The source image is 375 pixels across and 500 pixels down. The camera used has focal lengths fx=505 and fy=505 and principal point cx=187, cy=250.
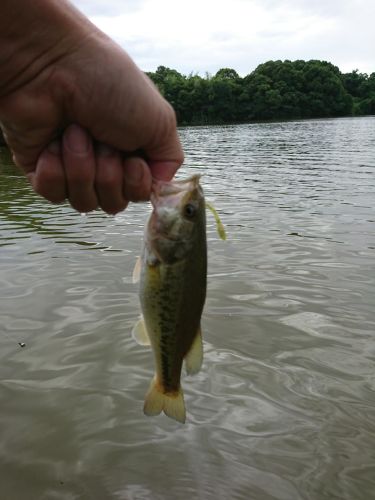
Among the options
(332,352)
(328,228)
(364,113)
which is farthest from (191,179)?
(364,113)

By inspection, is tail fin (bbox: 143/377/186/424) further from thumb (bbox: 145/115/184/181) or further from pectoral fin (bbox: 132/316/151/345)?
thumb (bbox: 145/115/184/181)

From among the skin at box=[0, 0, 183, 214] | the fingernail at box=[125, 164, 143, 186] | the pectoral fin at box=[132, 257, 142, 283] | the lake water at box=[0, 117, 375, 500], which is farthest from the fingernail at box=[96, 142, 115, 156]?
the lake water at box=[0, 117, 375, 500]

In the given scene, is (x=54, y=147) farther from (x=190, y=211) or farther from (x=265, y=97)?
(x=265, y=97)

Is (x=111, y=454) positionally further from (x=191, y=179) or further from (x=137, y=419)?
(x=191, y=179)

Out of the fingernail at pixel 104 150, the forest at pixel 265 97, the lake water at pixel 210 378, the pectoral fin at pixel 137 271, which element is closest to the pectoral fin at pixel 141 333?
the pectoral fin at pixel 137 271

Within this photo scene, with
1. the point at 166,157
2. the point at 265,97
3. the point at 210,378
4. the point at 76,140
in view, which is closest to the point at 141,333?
the point at 166,157

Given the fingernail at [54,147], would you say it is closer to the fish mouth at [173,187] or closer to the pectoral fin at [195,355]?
the fish mouth at [173,187]

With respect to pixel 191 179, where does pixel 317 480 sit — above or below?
below
